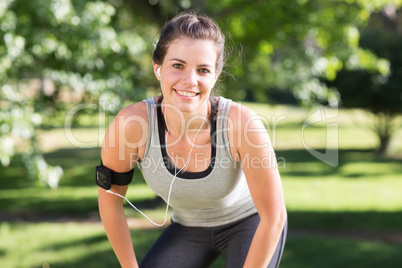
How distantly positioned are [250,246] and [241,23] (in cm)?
697

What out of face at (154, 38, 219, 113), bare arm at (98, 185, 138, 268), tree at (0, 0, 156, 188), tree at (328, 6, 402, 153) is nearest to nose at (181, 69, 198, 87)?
face at (154, 38, 219, 113)

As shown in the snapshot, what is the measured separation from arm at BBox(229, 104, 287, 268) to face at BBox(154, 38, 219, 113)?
9.2 inches

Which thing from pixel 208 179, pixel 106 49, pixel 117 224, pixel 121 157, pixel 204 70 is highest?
pixel 106 49

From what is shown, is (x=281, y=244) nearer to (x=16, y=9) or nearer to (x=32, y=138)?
(x=32, y=138)

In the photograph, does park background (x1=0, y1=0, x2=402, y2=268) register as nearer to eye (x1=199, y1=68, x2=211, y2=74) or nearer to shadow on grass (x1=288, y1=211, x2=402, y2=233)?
shadow on grass (x1=288, y1=211, x2=402, y2=233)

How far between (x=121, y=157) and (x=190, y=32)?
686 mm

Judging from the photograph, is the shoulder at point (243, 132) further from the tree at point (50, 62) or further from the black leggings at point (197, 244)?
the tree at point (50, 62)

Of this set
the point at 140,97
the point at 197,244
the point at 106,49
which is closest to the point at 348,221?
the point at 140,97

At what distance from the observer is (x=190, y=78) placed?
2.21m

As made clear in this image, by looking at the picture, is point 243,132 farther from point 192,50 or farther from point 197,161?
point 192,50

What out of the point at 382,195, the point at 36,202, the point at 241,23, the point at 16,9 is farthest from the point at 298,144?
the point at 16,9

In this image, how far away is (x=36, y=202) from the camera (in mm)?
9023

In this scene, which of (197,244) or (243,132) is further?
(197,244)

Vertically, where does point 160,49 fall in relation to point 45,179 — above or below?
above
